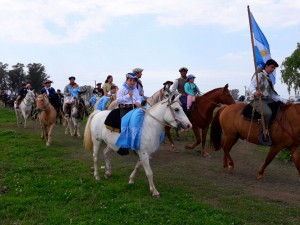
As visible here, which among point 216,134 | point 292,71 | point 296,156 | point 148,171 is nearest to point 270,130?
point 296,156

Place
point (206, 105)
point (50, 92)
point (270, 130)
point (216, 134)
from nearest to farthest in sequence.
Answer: point (270, 130) < point (216, 134) < point (206, 105) < point (50, 92)

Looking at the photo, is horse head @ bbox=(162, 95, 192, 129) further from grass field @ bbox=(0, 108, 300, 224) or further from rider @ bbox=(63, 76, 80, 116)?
rider @ bbox=(63, 76, 80, 116)

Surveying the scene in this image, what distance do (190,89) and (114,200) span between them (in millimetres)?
6600

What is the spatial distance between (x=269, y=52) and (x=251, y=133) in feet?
7.39

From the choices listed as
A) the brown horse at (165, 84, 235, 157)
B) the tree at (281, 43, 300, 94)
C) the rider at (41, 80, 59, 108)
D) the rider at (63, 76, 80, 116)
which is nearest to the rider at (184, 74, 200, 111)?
the brown horse at (165, 84, 235, 157)

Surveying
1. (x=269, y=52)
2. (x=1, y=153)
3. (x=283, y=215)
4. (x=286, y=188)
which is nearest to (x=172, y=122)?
(x=283, y=215)

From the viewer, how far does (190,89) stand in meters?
12.5

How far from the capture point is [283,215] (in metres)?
6.27

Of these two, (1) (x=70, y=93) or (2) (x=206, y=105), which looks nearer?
(2) (x=206, y=105)

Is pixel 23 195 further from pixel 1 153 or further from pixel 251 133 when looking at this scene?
pixel 251 133

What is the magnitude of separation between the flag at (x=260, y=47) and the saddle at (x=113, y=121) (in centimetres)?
389

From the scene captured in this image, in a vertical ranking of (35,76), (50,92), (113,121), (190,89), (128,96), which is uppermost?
(35,76)

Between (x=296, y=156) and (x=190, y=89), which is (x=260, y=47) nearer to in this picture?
(x=296, y=156)

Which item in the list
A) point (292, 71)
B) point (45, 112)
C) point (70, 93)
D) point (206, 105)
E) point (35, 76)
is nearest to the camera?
point (206, 105)
